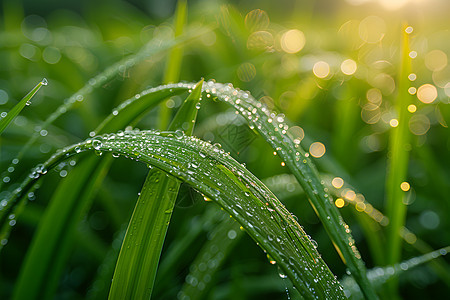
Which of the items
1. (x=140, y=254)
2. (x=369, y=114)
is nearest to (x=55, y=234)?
(x=140, y=254)

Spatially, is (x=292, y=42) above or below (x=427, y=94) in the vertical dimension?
above

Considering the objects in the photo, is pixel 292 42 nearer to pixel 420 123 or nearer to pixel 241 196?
pixel 420 123

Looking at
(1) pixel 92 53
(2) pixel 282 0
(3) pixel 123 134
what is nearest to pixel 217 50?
(1) pixel 92 53

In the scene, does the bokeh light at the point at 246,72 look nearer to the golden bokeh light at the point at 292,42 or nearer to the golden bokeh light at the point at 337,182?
the golden bokeh light at the point at 292,42

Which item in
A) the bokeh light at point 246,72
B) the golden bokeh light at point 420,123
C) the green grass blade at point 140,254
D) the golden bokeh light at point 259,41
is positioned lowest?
the green grass blade at point 140,254

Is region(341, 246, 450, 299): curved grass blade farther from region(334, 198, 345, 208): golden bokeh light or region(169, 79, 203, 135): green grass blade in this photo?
region(169, 79, 203, 135): green grass blade

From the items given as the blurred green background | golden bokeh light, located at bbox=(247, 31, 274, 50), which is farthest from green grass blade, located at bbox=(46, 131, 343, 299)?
golden bokeh light, located at bbox=(247, 31, 274, 50)

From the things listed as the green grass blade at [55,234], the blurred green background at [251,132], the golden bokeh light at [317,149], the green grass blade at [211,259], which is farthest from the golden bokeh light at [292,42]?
the green grass blade at [55,234]
